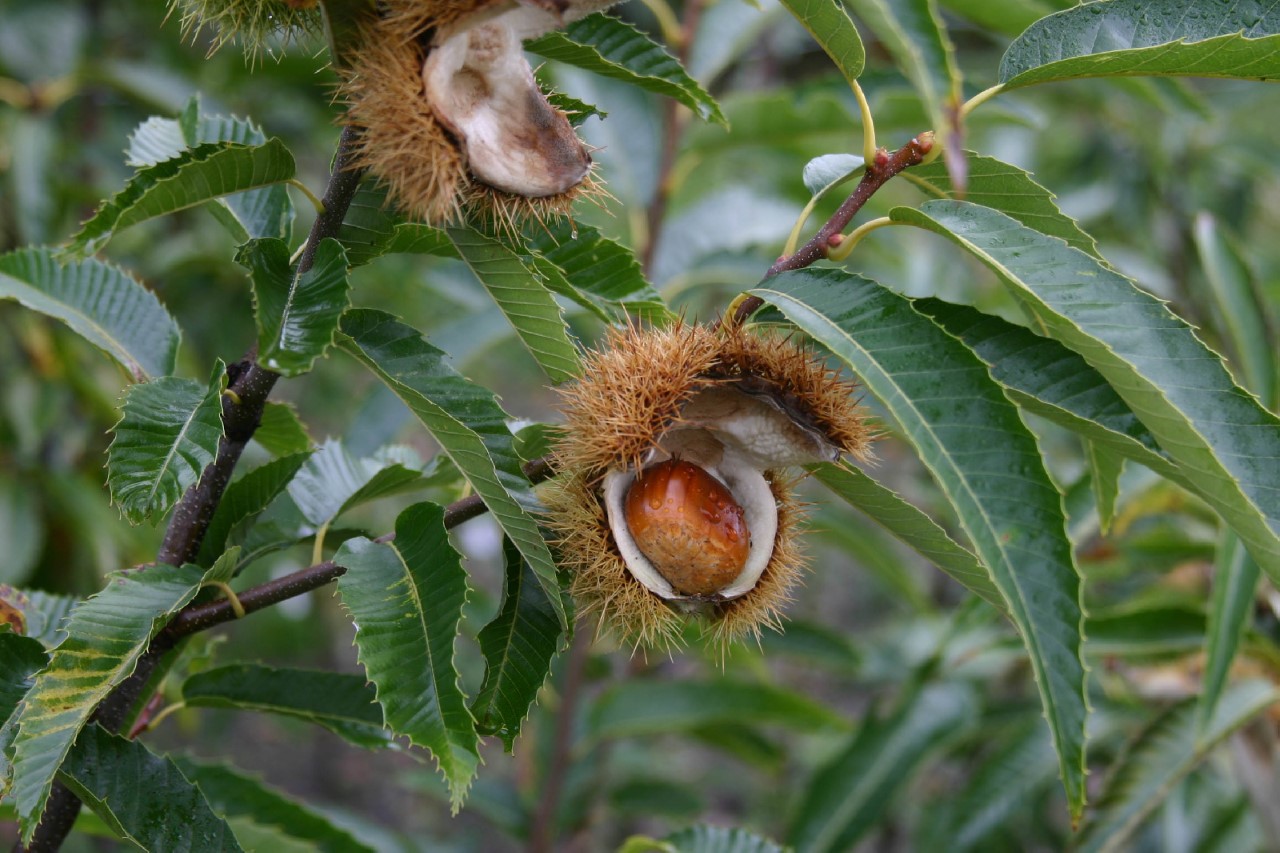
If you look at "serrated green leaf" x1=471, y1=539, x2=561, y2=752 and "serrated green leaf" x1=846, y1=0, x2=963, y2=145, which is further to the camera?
"serrated green leaf" x1=471, y1=539, x2=561, y2=752

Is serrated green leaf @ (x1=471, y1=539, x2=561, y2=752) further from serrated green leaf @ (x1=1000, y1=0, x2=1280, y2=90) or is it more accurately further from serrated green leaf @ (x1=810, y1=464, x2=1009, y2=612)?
serrated green leaf @ (x1=1000, y1=0, x2=1280, y2=90)

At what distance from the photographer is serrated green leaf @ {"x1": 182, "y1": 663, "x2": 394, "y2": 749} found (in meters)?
1.03

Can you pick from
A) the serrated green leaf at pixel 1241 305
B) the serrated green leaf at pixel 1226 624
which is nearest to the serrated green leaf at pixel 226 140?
the serrated green leaf at pixel 1226 624

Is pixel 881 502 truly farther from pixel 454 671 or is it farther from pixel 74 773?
pixel 74 773

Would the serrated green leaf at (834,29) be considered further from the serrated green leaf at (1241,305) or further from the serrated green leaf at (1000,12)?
the serrated green leaf at (1241,305)

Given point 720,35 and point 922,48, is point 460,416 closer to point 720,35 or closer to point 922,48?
point 922,48

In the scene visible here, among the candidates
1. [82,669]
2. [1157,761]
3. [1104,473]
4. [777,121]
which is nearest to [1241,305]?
[1157,761]

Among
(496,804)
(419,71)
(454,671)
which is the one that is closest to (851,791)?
(496,804)

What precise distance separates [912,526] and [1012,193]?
0.94 ft

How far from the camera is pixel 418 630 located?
2.69 ft

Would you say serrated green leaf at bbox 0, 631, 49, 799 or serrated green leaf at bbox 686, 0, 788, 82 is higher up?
serrated green leaf at bbox 686, 0, 788, 82

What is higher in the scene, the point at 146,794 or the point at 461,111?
the point at 461,111

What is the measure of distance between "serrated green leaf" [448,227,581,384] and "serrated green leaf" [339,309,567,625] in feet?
0.24

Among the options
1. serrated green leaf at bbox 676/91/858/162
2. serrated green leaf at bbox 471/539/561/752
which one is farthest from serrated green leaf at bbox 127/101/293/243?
serrated green leaf at bbox 676/91/858/162
